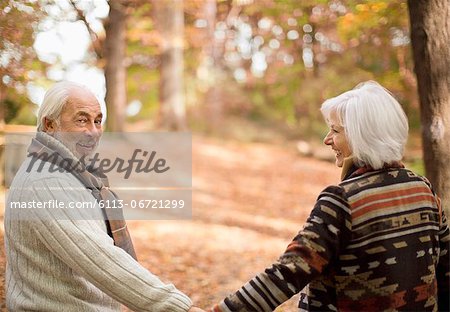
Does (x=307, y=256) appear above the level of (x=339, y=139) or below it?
below

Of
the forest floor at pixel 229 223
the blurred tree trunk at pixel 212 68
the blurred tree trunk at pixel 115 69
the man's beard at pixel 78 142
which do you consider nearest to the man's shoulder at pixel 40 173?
the man's beard at pixel 78 142

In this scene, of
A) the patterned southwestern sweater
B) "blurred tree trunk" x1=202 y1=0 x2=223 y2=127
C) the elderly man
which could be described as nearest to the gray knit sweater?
the elderly man

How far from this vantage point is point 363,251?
2354mm

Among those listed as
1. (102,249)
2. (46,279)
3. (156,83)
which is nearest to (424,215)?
(102,249)

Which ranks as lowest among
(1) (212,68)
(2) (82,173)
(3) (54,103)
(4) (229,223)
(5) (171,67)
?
(4) (229,223)

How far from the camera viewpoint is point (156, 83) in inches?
755

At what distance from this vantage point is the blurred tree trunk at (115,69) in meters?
12.0

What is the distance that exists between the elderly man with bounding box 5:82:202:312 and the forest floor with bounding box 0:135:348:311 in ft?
4.84

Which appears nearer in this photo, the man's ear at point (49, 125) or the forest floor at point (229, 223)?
the man's ear at point (49, 125)

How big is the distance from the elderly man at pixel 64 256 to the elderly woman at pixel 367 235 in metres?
0.45

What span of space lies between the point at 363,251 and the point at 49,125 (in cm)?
173

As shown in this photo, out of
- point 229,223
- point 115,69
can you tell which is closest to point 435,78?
point 229,223

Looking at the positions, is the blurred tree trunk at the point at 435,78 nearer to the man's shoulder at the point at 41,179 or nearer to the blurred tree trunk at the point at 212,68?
the man's shoulder at the point at 41,179

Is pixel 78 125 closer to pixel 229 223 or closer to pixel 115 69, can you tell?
pixel 229 223
